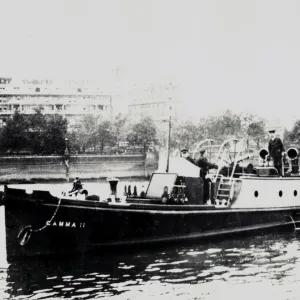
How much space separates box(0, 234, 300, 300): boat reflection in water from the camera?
14.4 meters

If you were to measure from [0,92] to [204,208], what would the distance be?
58814mm

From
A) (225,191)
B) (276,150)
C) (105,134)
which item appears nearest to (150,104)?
(105,134)

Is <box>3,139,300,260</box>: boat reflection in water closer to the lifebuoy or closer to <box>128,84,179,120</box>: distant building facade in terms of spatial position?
the lifebuoy

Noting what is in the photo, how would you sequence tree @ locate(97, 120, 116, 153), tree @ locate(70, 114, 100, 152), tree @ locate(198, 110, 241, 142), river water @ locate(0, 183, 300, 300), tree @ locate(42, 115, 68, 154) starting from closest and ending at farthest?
river water @ locate(0, 183, 300, 300)
tree @ locate(42, 115, 68, 154)
tree @ locate(70, 114, 100, 152)
tree @ locate(97, 120, 116, 153)
tree @ locate(198, 110, 241, 142)

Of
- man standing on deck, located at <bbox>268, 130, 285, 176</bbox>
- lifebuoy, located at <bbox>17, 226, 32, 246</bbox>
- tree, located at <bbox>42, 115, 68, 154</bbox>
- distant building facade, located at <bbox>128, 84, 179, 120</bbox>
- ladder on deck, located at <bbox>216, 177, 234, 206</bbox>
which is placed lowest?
lifebuoy, located at <bbox>17, 226, 32, 246</bbox>

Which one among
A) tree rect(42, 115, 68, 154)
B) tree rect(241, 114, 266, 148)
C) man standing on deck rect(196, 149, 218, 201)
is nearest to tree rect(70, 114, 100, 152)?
tree rect(42, 115, 68, 154)

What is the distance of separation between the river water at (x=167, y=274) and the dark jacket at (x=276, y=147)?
4.79m

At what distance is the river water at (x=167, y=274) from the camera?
564 inches

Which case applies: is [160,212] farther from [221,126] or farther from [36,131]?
[221,126]

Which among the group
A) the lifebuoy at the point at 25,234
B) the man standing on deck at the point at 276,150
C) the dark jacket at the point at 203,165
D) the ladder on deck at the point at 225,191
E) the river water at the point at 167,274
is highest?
the man standing on deck at the point at 276,150

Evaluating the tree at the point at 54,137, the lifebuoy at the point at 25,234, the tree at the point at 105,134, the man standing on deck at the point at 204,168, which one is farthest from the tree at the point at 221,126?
the lifebuoy at the point at 25,234

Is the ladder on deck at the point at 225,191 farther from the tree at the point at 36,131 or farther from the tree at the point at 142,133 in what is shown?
the tree at the point at 142,133

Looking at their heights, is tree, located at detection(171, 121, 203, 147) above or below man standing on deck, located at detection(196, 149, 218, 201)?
above

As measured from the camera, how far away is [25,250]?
1784 centimetres
